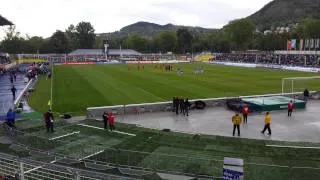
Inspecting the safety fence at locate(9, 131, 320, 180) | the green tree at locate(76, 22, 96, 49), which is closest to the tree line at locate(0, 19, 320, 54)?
the green tree at locate(76, 22, 96, 49)

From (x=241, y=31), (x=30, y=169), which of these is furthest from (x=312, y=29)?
(x=30, y=169)

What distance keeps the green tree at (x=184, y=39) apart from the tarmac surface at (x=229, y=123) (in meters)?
148

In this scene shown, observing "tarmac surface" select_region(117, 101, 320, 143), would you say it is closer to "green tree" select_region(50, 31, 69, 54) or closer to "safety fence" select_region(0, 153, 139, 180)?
"safety fence" select_region(0, 153, 139, 180)

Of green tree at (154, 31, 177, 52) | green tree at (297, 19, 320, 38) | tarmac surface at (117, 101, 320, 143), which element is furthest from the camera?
green tree at (154, 31, 177, 52)

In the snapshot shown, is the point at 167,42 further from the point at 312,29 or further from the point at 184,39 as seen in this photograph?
the point at 312,29

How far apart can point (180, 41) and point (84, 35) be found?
48778mm

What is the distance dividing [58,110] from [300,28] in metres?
142

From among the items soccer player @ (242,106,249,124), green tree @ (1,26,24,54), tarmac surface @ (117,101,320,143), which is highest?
green tree @ (1,26,24,54)

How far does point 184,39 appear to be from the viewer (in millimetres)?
178750

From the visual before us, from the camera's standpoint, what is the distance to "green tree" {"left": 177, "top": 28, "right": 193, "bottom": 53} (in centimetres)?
17765

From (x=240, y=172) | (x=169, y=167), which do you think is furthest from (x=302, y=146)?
(x=240, y=172)

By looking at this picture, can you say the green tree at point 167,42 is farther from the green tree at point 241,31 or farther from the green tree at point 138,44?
the green tree at point 241,31

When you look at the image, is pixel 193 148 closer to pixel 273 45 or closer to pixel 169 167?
pixel 169 167

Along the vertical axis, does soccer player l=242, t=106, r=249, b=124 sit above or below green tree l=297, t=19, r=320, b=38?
below
